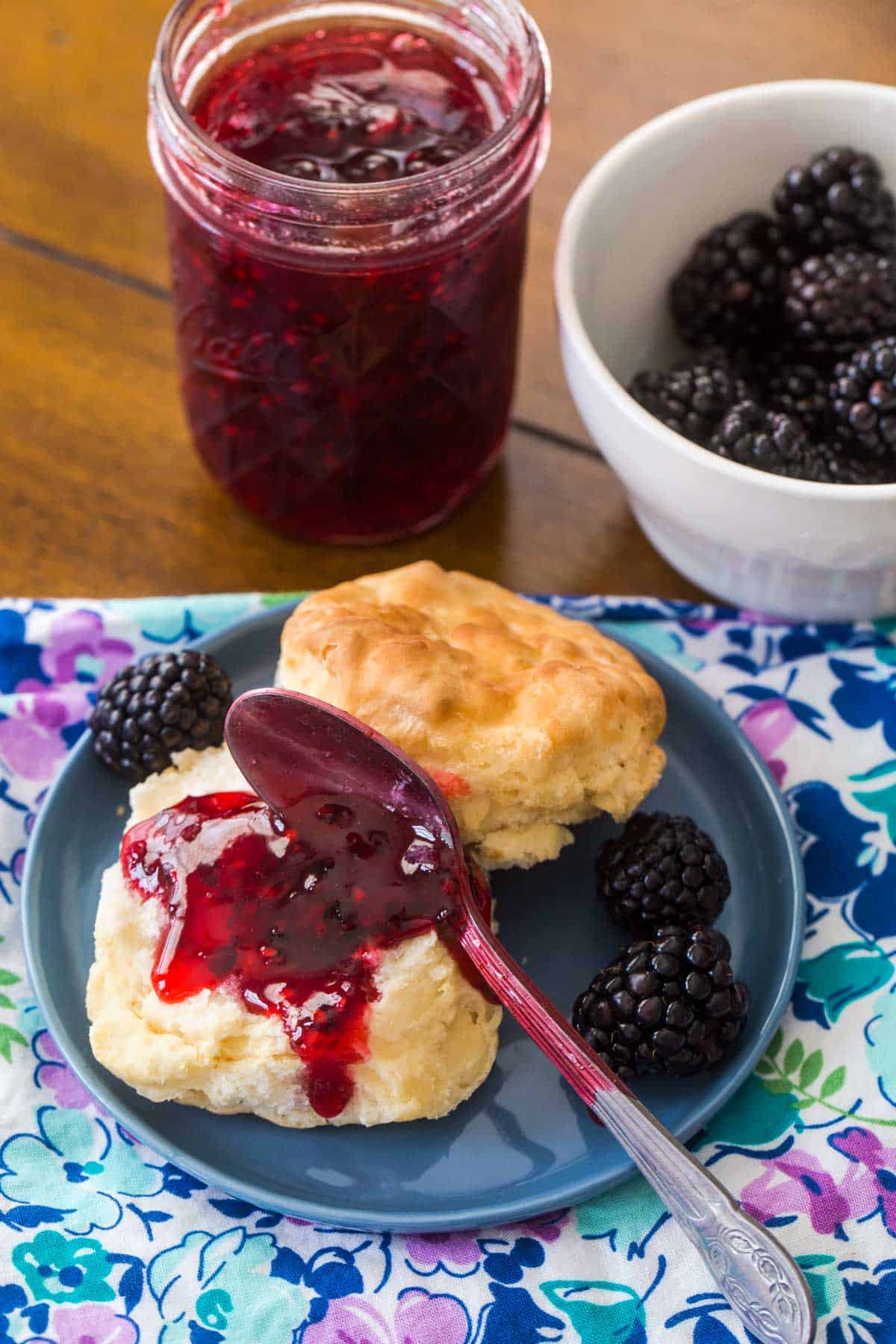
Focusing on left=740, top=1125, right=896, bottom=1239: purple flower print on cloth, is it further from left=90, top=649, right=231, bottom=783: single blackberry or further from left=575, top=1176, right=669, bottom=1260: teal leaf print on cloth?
left=90, top=649, right=231, bottom=783: single blackberry

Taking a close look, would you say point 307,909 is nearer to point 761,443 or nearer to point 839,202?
point 761,443

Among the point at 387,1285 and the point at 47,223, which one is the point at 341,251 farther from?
the point at 387,1285

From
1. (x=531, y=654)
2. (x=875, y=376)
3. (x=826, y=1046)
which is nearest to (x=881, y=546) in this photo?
(x=875, y=376)

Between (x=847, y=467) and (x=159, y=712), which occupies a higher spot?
(x=847, y=467)


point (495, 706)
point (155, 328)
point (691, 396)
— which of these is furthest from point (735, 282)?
point (155, 328)

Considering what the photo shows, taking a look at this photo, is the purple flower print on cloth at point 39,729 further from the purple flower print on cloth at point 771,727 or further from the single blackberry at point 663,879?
the purple flower print on cloth at point 771,727

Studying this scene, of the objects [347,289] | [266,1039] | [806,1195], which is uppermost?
[347,289]

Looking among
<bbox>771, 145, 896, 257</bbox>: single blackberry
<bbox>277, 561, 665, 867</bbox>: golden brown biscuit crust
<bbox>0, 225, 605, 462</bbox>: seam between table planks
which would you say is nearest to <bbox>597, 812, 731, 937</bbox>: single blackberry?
<bbox>277, 561, 665, 867</bbox>: golden brown biscuit crust
